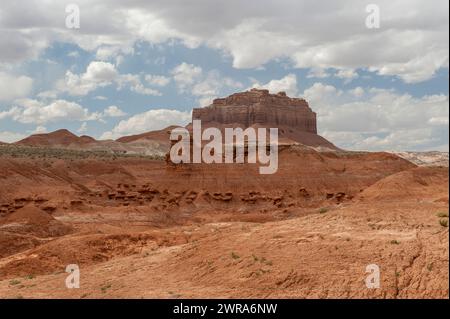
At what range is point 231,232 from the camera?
719 inches

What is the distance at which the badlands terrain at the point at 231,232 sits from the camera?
11.2m

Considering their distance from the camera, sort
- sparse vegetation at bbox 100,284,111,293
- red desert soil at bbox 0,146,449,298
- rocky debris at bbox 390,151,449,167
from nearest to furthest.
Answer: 1. red desert soil at bbox 0,146,449,298
2. sparse vegetation at bbox 100,284,111,293
3. rocky debris at bbox 390,151,449,167

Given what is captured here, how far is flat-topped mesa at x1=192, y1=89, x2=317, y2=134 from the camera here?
126 m

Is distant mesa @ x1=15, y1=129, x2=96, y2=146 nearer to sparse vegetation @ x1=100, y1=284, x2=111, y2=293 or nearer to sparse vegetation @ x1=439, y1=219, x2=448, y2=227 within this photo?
sparse vegetation @ x1=100, y1=284, x2=111, y2=293

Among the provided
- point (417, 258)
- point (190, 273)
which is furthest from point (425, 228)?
point (190, 273)

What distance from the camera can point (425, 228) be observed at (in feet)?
43.3

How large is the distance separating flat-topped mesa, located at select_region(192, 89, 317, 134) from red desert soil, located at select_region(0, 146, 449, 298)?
7785 centimetres

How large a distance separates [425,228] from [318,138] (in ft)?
392

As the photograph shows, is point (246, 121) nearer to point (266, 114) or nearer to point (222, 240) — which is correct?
point (266, 114)

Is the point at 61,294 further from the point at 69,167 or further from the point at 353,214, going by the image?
the point at 69,167

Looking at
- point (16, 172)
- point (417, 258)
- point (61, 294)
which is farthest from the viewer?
point (16, 172)

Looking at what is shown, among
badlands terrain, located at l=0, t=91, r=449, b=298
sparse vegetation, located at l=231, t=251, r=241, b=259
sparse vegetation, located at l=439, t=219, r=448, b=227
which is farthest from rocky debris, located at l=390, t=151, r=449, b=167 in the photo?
sparse vegetation, located at l=231, t=251, r=241, b=259

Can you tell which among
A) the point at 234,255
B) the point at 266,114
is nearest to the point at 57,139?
the point at 266,114

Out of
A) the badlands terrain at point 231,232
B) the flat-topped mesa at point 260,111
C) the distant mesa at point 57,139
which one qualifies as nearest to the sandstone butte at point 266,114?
the flat-topped mesa at point 260,111
